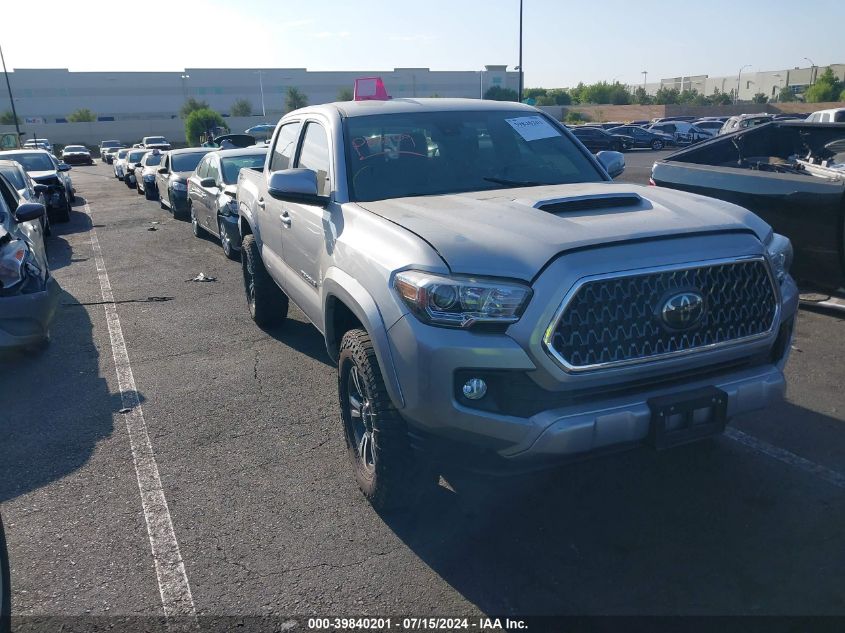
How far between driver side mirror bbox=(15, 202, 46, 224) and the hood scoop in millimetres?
5352

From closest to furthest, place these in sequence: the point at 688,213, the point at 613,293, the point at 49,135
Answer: the point at 613,293, the point at 688,213, the point at 49,135

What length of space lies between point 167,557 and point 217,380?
240 cm

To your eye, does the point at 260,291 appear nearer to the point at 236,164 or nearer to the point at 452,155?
the point at 452,155

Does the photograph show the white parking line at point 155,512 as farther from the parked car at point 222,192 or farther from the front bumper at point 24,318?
the parked car at point 222,192

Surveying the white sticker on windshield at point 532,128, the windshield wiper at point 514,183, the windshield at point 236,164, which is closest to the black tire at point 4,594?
the windshield wiper at point 514,183

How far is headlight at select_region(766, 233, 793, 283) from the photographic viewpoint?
3414mm

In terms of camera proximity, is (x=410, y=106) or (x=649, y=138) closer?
(x=410, y=106)

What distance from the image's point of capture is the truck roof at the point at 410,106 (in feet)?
14.9

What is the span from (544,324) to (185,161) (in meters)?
14.6

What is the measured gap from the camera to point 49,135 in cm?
7744

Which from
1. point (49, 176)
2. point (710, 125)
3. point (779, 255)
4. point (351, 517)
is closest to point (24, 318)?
point (351, 517)

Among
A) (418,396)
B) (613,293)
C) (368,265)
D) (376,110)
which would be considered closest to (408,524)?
(418,396)

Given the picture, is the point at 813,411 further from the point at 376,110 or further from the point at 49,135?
the point at 49,135

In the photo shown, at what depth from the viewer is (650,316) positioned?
9.46 feet
